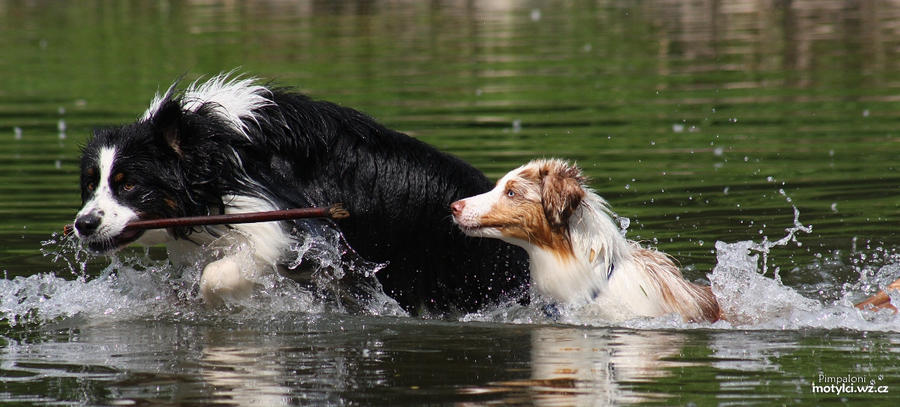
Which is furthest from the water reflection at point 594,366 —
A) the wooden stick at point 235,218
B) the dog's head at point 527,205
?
the wooden stick at point 235,218

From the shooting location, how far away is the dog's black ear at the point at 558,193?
669 cm

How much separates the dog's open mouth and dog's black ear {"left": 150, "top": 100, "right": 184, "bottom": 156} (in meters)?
0.52

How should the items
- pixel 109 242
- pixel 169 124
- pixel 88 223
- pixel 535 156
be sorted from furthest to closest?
pixel 535 156 → pixel 169 124 → pixel 109 242 → pixel 88 223

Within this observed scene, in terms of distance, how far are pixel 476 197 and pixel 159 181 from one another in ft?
5.77

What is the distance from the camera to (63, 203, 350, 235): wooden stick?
660cm

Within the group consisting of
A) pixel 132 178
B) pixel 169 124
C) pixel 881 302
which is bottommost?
pixel 881 302

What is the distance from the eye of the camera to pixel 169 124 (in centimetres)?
681

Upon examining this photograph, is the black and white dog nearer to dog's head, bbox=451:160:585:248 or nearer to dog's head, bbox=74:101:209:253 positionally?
dog's head, bbox=74:101:209:253

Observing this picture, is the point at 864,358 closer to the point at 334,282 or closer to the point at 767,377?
A: the point at 767,377

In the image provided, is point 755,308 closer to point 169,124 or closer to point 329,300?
point 329,300

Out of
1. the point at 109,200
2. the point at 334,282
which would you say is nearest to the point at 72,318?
the point at 109,200

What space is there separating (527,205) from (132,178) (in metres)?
2.18

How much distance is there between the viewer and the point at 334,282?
7449 millimetres

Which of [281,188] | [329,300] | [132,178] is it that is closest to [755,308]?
[329,300]
